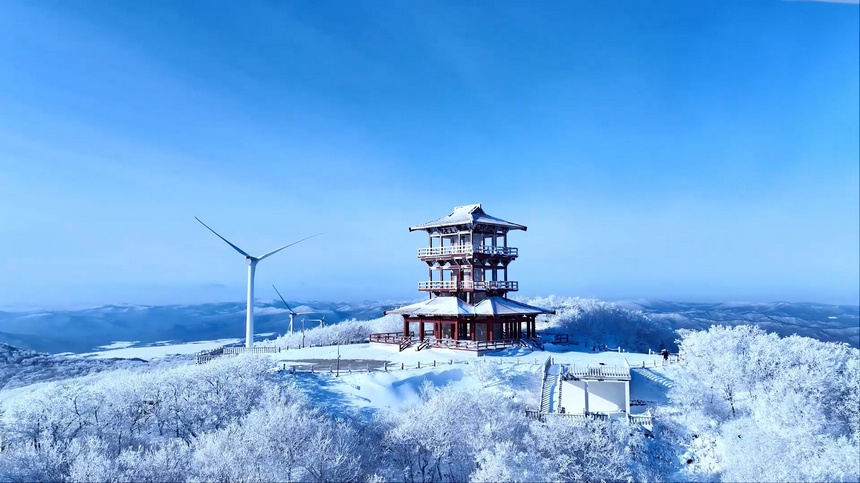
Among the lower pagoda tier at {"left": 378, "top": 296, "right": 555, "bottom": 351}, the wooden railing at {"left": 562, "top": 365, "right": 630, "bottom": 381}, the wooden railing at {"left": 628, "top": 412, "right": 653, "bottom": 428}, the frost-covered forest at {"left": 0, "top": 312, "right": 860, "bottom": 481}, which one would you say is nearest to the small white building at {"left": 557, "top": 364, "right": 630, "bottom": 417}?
the wooden railing at {"left": 562, "top": 365, "right": 630, "bottom": 381}

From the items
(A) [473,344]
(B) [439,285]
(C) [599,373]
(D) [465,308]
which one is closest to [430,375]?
(A) [473,344]

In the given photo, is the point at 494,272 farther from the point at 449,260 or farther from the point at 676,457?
the point at 676,457

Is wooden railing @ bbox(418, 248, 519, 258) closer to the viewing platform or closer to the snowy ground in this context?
the viewing platform

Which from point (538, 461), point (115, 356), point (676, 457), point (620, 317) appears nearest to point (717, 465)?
point (676, 457)

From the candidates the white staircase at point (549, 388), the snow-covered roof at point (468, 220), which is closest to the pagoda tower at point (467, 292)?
the snow-covered roof at point (468, 220)

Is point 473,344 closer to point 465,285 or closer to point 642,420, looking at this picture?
point 465,285

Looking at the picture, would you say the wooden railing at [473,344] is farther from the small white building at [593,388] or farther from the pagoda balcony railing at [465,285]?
the small white building at [593,388]

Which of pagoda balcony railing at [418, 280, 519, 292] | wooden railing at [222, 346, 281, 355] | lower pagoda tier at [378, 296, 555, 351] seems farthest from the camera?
pagoda balcony railing at [418, 280, 519, 292]
